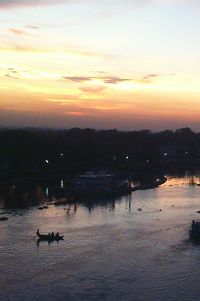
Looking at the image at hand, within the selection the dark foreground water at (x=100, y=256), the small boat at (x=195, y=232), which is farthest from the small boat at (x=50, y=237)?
the small boat at (x=195, y=232)

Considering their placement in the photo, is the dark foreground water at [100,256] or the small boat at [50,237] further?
the small boat at [50,237]

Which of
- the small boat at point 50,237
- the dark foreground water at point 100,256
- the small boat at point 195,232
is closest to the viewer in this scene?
the dark foreground water at point 100,256

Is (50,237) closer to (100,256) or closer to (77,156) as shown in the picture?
(100,256)

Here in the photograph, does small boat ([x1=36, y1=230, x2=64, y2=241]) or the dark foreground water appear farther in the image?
small boat ([x1=36, y1=230, x2=64, y2=241])

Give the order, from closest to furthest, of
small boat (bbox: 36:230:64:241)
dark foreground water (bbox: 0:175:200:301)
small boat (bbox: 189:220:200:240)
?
dark foreground water (bbox: 0:175:200:301)
small boat (bbox: 36:230:64:241)
small boat (bbox: 189:220:200:240)

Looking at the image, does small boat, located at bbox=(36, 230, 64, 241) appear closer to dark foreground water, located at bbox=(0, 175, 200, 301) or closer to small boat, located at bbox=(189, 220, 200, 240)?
dark foreground water, located at bbox=(0, 175, 200, 301)

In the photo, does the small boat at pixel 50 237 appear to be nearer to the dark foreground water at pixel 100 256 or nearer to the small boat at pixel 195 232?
the dark foreground water at pixel 100 256

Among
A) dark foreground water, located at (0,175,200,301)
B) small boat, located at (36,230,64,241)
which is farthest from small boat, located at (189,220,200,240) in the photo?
small boat, located at (36,230,64,241)

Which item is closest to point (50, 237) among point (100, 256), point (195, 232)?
point (100, 256)

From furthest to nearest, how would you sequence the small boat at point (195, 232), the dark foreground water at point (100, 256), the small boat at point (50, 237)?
the small boat at point (195, 232) < the small boat at point (50, 237) < the dark foreground water at point (100, 256)
